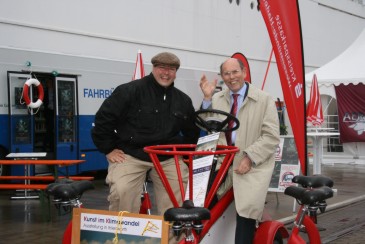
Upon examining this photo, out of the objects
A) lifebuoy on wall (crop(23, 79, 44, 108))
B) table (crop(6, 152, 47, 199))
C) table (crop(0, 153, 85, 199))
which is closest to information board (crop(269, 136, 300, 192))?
table (crop(0, 153, 85, 199))

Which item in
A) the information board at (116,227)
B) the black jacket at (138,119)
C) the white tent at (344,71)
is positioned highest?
the white tent at (344,71)

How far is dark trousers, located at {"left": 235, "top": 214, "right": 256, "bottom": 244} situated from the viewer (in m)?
4.23

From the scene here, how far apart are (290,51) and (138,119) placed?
8.74ft

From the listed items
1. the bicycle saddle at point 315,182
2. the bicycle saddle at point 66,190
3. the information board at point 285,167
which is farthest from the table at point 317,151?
the bicycle saddle at point 66,190

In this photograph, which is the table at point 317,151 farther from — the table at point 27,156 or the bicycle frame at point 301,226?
the bicycle frame at point 301,226

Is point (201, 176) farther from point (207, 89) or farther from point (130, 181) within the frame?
point (207, 89)

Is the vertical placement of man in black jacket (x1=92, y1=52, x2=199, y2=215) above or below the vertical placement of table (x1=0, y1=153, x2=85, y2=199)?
above

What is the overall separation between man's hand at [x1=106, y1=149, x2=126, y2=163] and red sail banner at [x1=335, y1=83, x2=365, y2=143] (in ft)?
40.7

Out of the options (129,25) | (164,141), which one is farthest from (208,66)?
(164,141)

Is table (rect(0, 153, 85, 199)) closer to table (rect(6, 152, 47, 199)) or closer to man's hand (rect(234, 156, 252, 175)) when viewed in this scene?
table (rect(6, 152, 47, 199))

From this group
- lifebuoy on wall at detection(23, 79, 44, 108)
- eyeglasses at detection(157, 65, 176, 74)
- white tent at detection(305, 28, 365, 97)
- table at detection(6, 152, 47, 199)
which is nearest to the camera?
eyeglasses at detection(157, 65, 176, 74)

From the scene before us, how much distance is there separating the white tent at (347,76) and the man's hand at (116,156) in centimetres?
1218

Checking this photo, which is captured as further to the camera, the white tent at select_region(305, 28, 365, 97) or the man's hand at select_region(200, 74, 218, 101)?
the white tent at select_region(305, 28, 365, 97)

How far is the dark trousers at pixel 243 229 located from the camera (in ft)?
13.9
